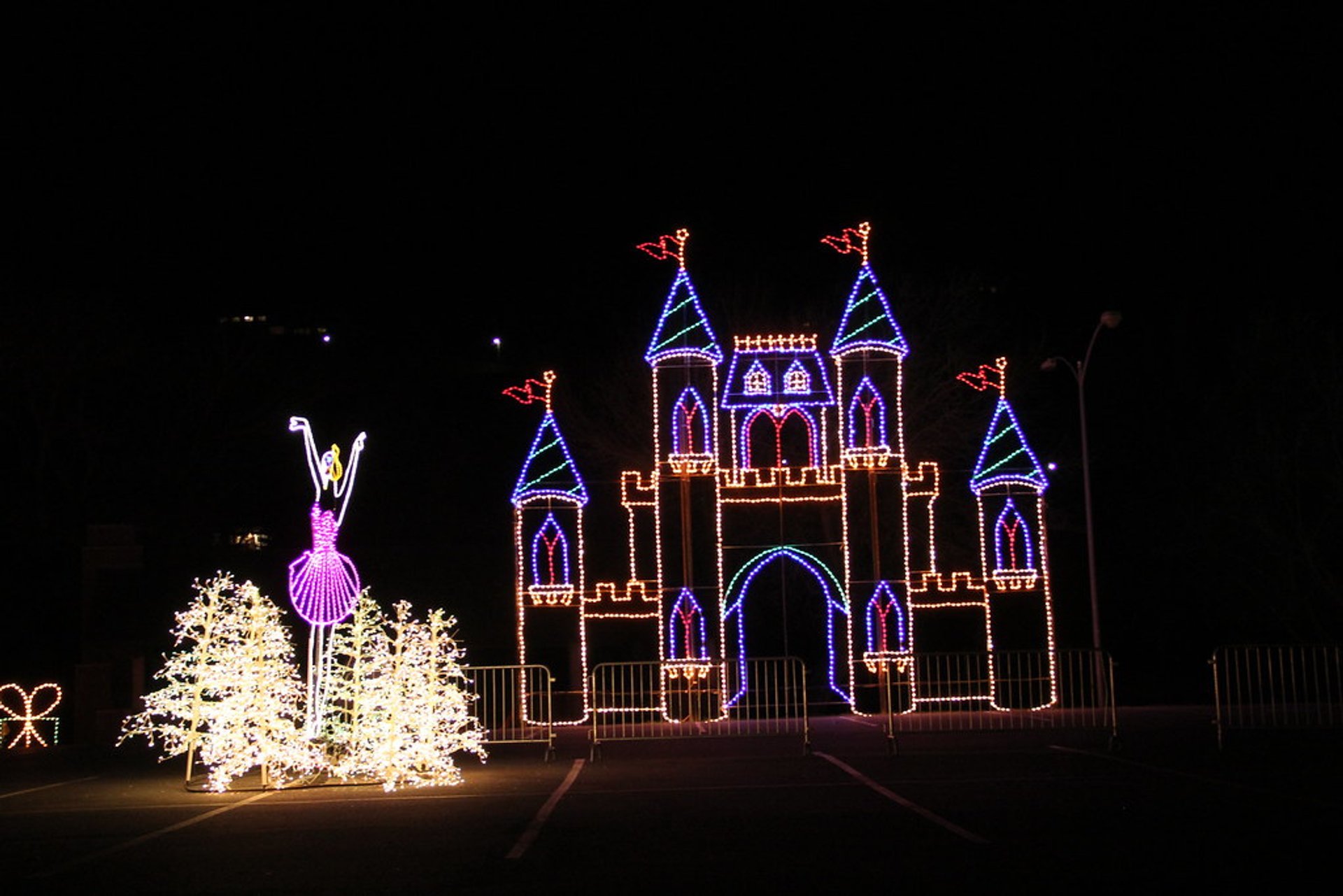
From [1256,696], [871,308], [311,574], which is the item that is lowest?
[1256,696]

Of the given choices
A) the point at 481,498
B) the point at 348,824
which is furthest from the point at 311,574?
the point at 481,498

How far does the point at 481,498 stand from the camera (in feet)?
131

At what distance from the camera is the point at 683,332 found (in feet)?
82.4

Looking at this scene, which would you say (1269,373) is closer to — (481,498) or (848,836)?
(481,498)

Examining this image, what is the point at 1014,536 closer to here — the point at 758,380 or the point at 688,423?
the point at 758,380

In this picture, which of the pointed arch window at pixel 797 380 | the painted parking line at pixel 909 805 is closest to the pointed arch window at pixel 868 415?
the pointed arch window at pixel 797 380

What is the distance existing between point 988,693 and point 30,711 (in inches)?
638

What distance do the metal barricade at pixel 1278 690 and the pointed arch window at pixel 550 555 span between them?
10.6 metres

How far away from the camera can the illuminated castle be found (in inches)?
985

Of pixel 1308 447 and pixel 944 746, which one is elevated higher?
pixel 1308 447

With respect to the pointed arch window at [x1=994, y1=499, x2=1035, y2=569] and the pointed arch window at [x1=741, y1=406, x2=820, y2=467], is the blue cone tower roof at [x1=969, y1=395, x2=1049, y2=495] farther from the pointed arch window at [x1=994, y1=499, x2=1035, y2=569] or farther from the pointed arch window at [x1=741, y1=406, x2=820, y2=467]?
the pointed arch window at [x1=741, y1=406, x2=820, y2=467]

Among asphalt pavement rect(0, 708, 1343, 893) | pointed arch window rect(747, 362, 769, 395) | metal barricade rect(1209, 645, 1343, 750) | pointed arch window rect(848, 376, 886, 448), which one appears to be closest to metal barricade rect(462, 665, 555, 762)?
asphalt pavement rect(0, 708, 1343, 893)

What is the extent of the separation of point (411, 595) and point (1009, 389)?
14.7 meters

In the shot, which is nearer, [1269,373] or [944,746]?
Answer: [944,746]
